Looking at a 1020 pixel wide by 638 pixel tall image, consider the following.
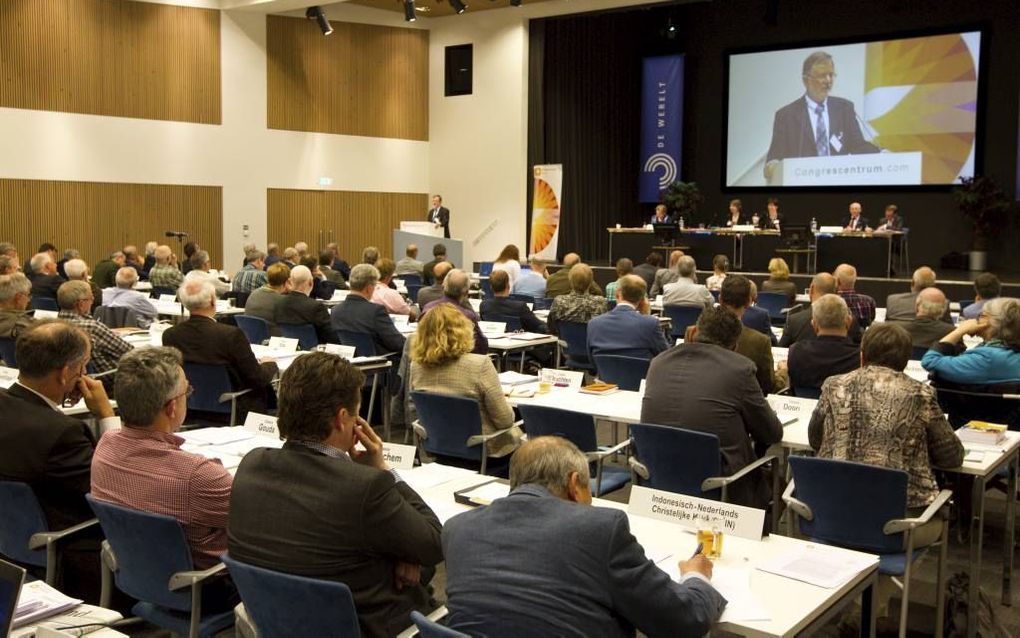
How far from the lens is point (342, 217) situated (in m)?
19.5

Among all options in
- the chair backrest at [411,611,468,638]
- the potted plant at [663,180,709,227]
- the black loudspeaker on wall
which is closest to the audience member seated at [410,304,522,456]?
the chair backrest at [411,611,468,638]

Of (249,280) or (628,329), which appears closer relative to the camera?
(628,329)

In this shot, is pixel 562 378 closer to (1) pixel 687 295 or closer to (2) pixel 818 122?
(1) pixel 687 295

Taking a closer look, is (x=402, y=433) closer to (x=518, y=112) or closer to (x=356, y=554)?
(x=356, y=554)

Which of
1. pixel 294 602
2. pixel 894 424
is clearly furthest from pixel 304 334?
pixel 294 602

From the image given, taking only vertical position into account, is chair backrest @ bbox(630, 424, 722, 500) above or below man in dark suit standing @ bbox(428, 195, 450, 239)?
below

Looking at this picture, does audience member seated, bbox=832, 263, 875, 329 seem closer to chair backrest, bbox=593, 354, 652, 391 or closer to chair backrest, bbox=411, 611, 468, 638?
chair backrest, bbox=593, 354, 652, 391

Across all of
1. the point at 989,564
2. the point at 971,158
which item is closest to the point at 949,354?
the point at 989,564

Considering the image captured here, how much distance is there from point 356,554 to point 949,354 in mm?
3976

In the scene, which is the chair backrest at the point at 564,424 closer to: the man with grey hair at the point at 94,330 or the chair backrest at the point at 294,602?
the chair backrest at the point at 294,602

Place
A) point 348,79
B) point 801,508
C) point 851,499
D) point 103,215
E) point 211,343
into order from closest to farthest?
point 851,499 < point 801,508 < point 211,343 < point 103,215 < point 348,79

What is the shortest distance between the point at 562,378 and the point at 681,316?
13.6 feet

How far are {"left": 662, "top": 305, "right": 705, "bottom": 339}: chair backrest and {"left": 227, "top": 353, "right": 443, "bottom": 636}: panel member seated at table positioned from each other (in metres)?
7.34

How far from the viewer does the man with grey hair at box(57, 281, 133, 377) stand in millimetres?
6027
